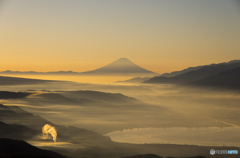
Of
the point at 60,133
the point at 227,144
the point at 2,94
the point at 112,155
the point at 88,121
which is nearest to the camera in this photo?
the point at 112,155

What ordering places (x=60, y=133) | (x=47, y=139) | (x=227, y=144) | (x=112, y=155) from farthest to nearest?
(x=227, y=144) < (x=60, y=133) < (x=47, y=139) < (x=112, y=155)

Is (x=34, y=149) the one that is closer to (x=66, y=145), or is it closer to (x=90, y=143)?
(x=66, y=145)

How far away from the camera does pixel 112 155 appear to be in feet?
248

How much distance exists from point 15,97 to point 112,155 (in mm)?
123323

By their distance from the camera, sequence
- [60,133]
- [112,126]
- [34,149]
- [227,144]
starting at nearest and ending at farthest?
1. [34,149]
2. [60,133]
3. [227,144]
4. [112,126]


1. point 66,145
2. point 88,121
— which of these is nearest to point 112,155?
point 66,145

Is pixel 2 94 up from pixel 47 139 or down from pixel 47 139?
up

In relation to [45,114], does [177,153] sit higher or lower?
lower

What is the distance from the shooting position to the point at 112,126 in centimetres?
15275

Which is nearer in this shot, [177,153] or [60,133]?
[177,153]

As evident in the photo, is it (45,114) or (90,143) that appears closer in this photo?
(90,143)

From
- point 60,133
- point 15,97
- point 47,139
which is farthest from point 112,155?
point 15,97

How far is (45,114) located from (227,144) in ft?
319

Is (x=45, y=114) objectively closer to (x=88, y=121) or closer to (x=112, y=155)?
(x=88, y=121)
